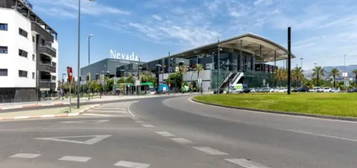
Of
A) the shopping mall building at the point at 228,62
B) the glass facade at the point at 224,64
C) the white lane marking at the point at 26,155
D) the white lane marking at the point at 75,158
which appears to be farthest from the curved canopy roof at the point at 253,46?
the white lane marking at the point at 75,158

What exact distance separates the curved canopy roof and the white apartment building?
2815 inches

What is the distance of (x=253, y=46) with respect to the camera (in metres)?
130

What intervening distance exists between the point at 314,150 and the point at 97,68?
18741cm

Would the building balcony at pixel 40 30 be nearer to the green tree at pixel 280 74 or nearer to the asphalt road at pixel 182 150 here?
the asphalt road at pixel 182 150

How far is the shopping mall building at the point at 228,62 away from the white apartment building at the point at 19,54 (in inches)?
2441

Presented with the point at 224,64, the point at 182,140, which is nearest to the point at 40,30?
the point at 182,140

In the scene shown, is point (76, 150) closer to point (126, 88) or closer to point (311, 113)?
point (311, 113)

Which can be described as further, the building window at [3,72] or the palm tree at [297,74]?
the palm tree at [297,74]

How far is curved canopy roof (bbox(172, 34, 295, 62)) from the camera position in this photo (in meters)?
117

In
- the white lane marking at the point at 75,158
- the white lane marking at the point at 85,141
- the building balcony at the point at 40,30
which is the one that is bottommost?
the white lane marking at the point at 85,141

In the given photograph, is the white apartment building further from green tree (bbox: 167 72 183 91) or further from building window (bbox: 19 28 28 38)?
green tree (bbox: 167 72 183 91)

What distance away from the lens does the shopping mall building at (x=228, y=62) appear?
382 ft

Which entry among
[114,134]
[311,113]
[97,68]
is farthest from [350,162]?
[97,68]

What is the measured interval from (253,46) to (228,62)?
46.2ft
